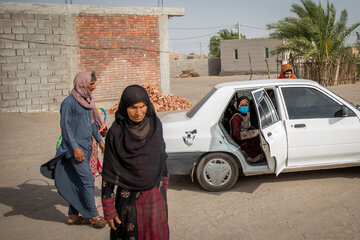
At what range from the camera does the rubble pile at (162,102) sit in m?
13.8

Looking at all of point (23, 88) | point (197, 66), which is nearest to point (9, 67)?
point (23, 88)

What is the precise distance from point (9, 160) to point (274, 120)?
5.52 metres

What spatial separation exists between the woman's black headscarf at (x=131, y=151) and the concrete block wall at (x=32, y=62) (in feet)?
37.7

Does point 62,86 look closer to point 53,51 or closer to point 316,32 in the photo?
point 53,51

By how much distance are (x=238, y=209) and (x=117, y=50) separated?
36.3ft

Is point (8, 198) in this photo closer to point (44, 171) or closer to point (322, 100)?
point (44, 171)

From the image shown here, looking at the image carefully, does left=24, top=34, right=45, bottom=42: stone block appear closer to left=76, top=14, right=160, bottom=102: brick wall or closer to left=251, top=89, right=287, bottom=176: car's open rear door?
left=76, top=14, right=160, bottom=102: brick wall

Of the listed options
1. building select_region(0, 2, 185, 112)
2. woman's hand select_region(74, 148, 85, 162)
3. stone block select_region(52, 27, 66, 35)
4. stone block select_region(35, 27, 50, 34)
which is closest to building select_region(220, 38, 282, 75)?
building select_region(0, 2, 185, 112)

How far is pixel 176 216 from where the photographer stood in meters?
4.30

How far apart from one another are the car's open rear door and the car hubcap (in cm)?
62

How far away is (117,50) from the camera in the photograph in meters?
14.3

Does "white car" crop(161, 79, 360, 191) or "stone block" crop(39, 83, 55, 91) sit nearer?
"white car" crop(161, 79, 360, 191)

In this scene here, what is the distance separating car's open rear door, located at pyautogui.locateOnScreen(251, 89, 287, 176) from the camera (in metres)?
4.50

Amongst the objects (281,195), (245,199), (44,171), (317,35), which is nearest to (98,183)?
(44,171)
